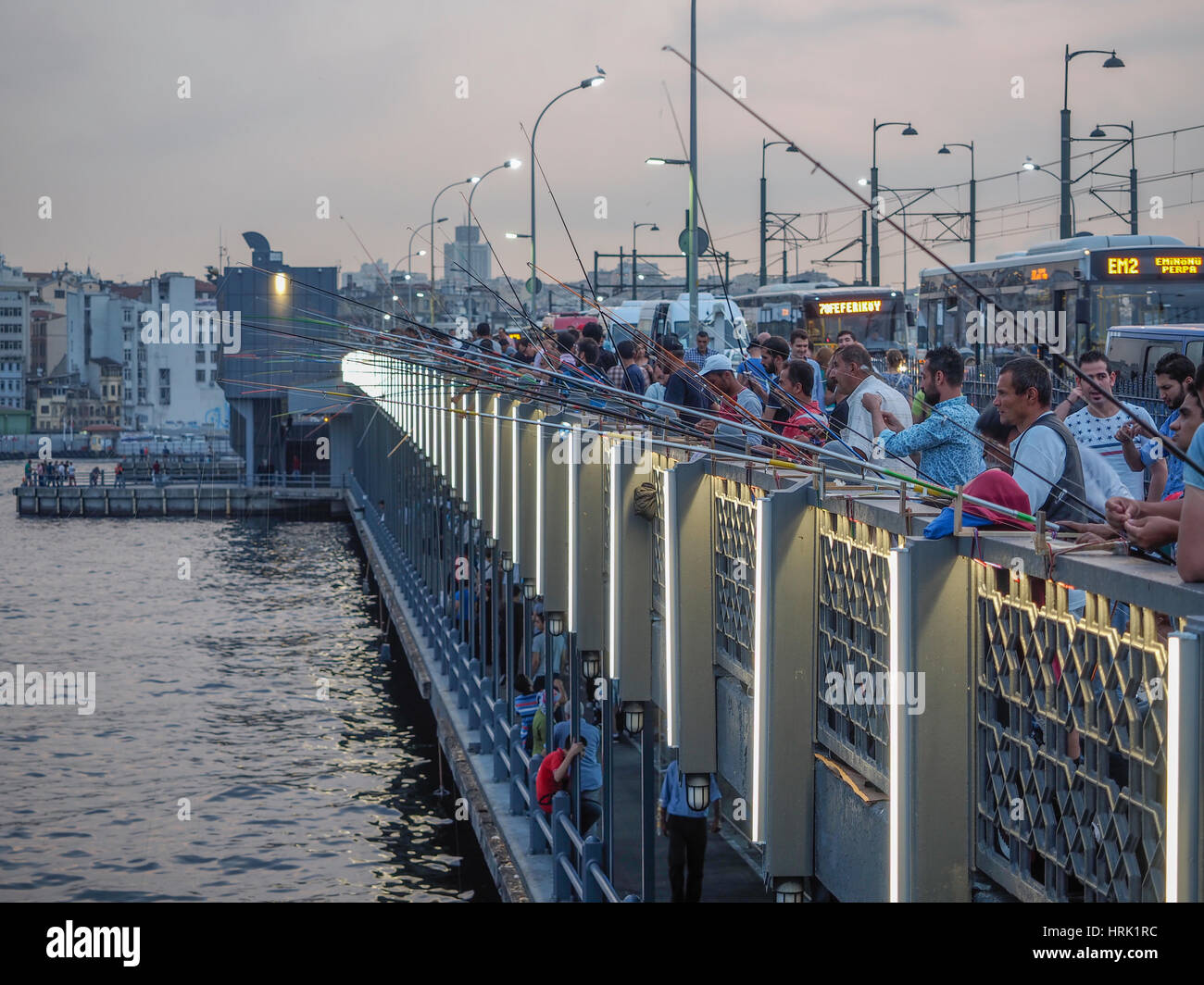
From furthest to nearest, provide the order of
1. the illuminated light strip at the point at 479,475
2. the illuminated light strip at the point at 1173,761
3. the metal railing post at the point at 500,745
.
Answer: the metal railing post at the point at 500,745
the illuminated light strip at the point at 479,475
the illuminated light strip at the point at 1173,761

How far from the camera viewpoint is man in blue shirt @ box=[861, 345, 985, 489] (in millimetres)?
6422

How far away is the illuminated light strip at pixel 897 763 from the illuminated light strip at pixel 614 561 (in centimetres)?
445

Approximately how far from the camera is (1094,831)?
409 centimetres

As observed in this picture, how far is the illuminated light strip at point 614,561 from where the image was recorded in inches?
369

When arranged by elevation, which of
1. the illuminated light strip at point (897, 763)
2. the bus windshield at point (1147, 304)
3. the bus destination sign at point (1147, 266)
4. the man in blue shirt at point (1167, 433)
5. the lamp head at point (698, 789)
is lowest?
the lamp head at point (698, 789)

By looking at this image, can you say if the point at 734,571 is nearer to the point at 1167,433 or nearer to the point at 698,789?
the point at 698,789

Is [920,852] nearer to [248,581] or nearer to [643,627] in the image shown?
[643,627]

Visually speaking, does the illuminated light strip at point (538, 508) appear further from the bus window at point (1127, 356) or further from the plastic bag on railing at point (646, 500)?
the bus window at point (1127, 356)

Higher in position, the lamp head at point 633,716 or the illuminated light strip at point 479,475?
the illuminated light strip at point 479,475

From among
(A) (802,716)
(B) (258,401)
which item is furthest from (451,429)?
(B) (258,401)

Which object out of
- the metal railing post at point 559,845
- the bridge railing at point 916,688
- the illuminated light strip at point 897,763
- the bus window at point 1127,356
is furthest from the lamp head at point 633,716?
the bus window at point 1127,356

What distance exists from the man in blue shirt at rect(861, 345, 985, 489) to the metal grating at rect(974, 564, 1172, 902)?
1671 millimetres

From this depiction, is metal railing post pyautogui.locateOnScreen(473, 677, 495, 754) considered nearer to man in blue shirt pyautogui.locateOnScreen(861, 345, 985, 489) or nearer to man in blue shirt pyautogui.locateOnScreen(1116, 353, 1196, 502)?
man in blue shirt pyautogui.locateOnScreen(1116, 353, 1196, 502)

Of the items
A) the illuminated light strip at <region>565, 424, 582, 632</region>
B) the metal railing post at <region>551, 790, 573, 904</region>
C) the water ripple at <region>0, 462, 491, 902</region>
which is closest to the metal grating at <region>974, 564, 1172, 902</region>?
the illuminated light strip at <region>565, 424, 582, 632</region>
